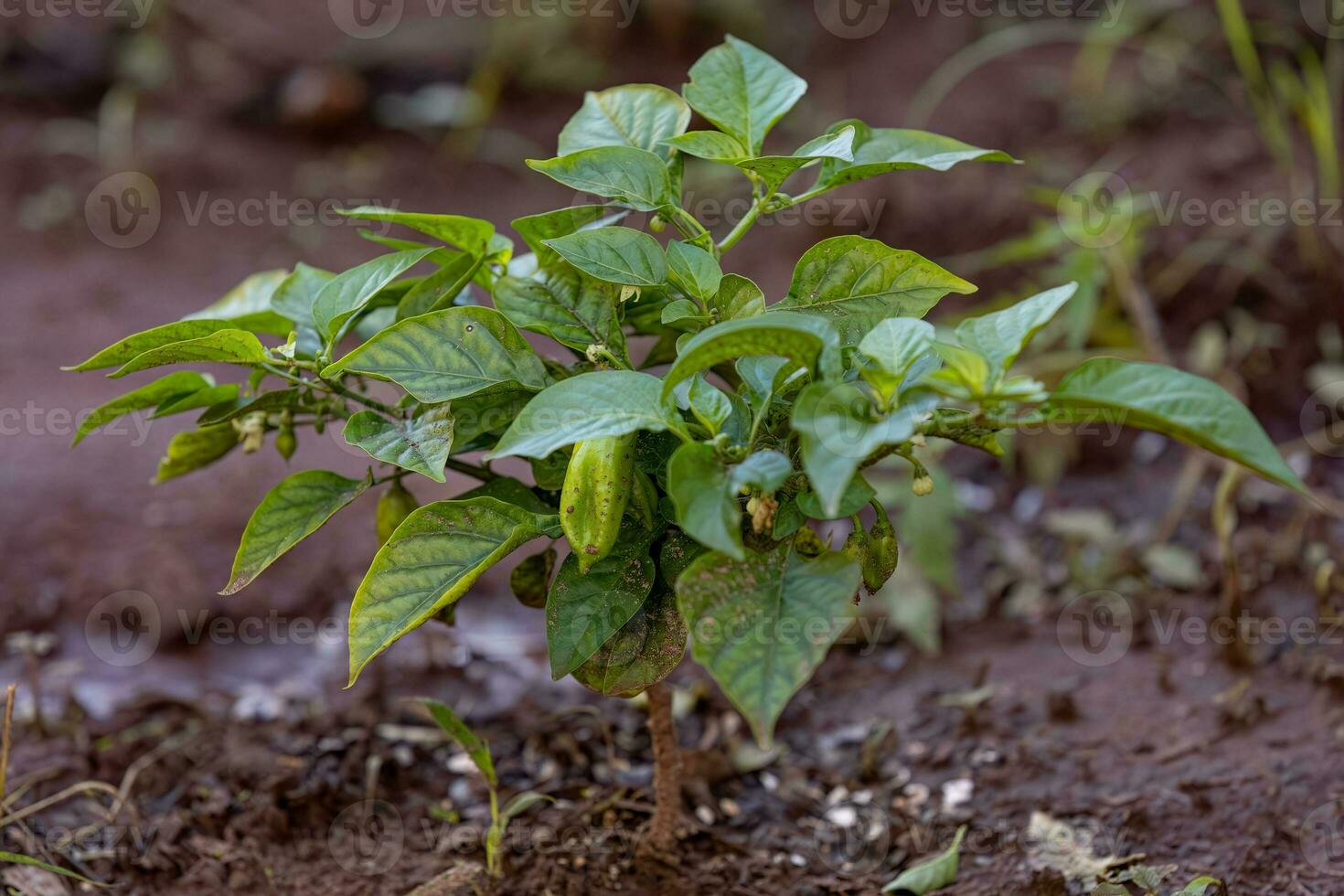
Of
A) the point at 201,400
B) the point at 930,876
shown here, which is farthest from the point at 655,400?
the point at 930,876

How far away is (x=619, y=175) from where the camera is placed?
3.04 feet

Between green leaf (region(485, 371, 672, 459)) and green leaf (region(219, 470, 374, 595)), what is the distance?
0.78ft

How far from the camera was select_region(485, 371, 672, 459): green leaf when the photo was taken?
79 centimetres

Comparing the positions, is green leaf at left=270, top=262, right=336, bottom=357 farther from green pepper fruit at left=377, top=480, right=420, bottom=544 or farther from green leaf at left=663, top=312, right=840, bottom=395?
green leaf at left=663, top=312, right=840, bottom=395

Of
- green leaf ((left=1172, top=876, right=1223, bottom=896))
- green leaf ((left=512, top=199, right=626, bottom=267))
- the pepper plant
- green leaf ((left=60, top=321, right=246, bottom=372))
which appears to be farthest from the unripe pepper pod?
green leaf ((left=1172, top=876, right=1223, bottom=896))

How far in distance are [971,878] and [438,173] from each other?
8.16ft

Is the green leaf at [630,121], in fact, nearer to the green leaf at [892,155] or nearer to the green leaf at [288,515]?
the green leaf at [892,155]

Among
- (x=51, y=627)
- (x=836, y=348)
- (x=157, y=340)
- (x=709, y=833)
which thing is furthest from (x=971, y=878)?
(x=51, y=627)

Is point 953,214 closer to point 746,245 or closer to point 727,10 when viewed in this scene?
point 746,245

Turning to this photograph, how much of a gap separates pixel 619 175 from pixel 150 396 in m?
0.47

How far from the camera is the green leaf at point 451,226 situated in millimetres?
955

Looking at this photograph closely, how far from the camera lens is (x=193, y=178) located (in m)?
3.04

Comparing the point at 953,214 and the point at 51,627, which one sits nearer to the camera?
the point at 51,627

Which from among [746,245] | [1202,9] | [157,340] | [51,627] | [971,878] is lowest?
[971,878]
